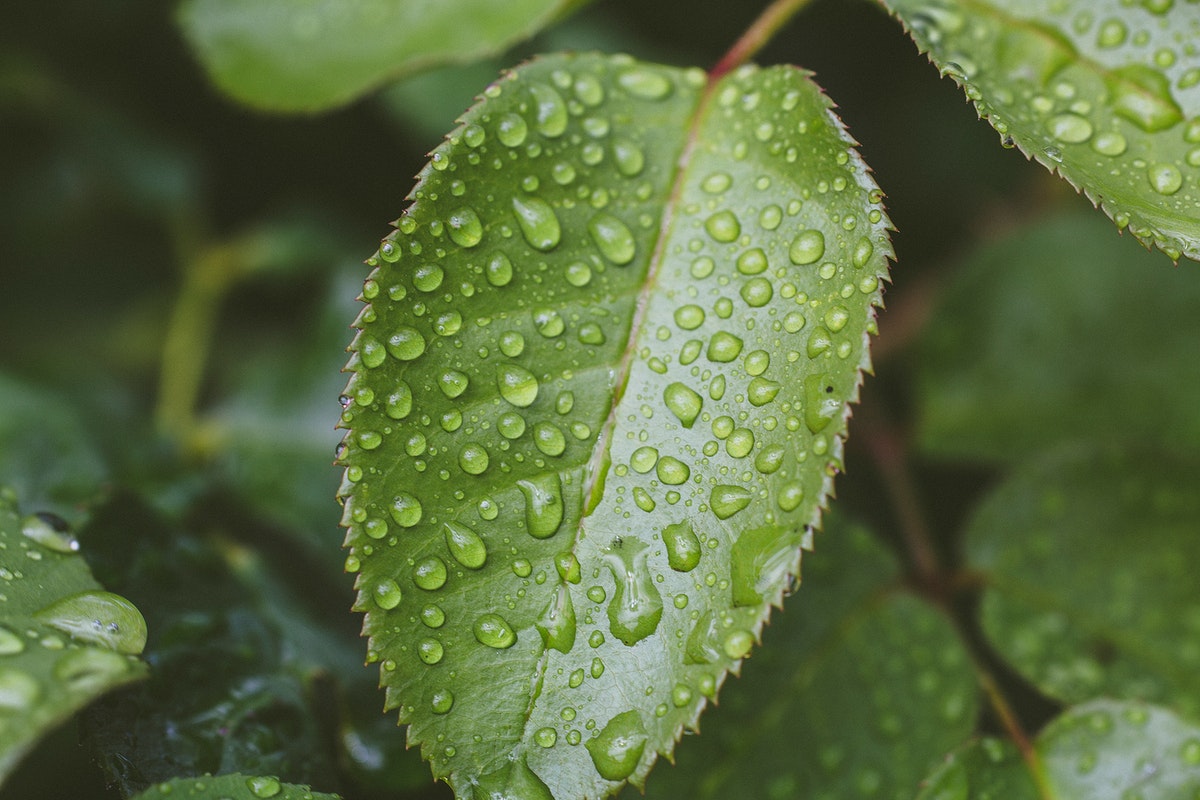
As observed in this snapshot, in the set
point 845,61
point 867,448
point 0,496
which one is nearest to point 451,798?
point 0,496

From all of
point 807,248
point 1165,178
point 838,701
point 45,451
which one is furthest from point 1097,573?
point 45,451

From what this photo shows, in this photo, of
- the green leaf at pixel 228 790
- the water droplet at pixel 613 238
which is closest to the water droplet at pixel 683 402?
the water droplet at pixel 613 238

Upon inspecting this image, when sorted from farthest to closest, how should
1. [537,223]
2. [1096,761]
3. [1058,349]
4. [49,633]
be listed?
[1058,349], [1096,761], [537,223], [49,633]

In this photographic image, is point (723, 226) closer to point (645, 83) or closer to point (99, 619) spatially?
point (645, 83)

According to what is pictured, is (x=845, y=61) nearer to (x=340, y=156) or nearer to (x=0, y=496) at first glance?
(x=340, y=156)

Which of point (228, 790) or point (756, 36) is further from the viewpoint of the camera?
point (756, 36)
